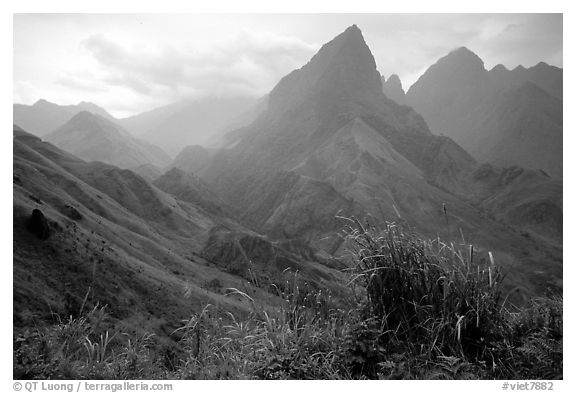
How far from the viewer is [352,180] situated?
135 meters

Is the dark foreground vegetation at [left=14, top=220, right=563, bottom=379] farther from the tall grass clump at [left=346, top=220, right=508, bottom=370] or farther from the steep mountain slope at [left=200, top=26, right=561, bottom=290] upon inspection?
the steep mountain slope at [left=200, top=26, right=561, bottom=290]

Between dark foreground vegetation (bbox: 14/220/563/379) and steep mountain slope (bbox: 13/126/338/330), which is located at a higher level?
dark foreground vegetation (bbox: 14/220/563/379)

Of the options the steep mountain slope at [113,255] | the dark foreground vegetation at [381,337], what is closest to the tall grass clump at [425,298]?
the dark foreground vegetation at [381,337]

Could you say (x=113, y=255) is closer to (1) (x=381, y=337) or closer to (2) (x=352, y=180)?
(1) (x=381, y=337)

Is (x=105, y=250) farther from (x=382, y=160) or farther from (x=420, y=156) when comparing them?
(x=420, y=156)

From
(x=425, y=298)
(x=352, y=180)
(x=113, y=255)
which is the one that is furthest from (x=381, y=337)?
(x=352, y=180)

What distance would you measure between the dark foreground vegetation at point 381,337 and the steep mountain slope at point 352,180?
7810cm

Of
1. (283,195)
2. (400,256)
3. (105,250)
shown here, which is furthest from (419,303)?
(283,195)

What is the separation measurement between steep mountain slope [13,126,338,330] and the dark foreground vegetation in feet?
2.54

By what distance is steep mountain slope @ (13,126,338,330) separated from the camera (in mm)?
26188

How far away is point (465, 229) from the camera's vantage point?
10762 centimetres

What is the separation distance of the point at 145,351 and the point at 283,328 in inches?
87.7

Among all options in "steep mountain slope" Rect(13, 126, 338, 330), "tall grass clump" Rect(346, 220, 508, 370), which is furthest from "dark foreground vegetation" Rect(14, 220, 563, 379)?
"steep mountain slope" Rect(13, 126, 338, 330)

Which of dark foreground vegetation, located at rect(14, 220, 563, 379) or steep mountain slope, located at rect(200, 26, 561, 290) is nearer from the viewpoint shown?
dark foreground vegetation, located at rect(14, 220, 563, 379)
